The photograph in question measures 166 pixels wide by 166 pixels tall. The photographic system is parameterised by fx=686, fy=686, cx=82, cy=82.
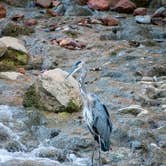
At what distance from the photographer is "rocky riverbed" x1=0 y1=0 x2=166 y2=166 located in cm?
914

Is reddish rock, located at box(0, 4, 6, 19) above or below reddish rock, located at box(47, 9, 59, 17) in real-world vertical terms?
above

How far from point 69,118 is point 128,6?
790cm

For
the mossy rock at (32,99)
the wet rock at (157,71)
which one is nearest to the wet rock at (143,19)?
the wet rock at (157,71)

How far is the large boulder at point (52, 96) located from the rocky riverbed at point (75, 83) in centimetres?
2

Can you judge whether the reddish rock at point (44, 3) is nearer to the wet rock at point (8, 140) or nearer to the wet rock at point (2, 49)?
the wet rock at point (2, 49)

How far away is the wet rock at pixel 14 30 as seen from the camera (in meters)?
15.3

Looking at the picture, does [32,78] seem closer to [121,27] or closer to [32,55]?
[32,55]

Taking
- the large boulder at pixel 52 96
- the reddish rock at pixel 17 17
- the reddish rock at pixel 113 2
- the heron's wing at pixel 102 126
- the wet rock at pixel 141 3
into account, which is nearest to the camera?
the heron's wing at pixel 102 126

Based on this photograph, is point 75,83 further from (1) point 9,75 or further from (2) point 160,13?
(2) point 160,13

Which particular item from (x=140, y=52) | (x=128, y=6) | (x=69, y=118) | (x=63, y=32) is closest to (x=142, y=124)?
(x=69, y=118)

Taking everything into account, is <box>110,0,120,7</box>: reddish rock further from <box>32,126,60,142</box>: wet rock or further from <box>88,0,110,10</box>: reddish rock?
<box>32,126,60,142</box>: wet rock

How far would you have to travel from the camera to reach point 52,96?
Answer: 10391 millimetres

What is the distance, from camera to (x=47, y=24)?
16344mm

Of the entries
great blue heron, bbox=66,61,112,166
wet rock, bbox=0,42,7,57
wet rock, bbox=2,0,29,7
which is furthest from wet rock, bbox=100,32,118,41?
great blue heron, bbox=66,61,112,166
